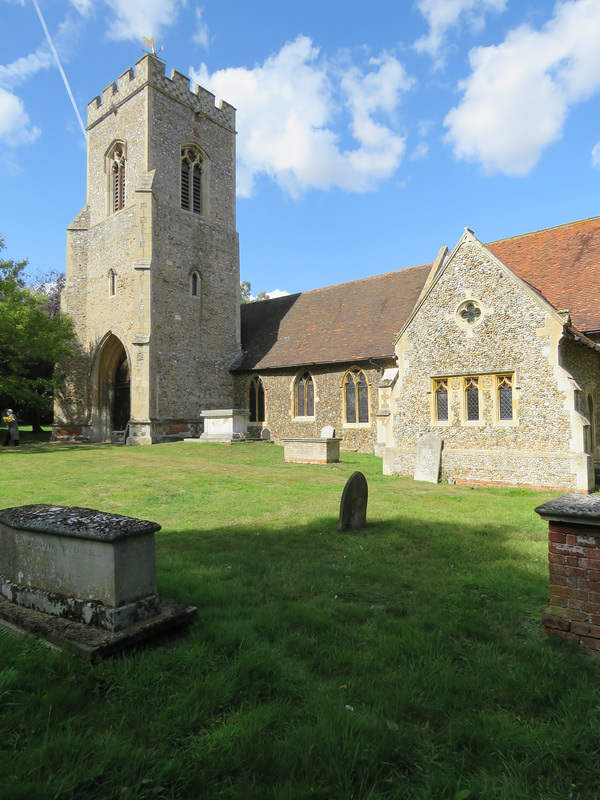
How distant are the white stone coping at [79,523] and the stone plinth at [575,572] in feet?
9.58

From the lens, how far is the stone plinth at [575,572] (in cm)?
333

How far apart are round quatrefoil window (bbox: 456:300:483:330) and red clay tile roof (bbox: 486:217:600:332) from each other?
2404 mm

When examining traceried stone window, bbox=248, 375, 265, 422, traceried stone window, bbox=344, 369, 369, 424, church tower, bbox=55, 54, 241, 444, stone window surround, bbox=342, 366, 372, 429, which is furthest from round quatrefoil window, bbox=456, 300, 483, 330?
church tower, bbox=55, 54, 241, 444

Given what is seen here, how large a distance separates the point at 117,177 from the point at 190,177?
374 centimetres

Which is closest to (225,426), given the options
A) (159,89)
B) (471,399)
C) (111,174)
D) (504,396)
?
(471,399)

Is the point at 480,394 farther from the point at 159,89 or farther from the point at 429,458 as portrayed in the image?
the point at 159,89

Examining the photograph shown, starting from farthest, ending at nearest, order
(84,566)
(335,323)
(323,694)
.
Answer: (335,323) → (84,566) → (323,694)

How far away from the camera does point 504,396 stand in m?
11.8

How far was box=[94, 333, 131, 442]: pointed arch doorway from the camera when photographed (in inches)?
939

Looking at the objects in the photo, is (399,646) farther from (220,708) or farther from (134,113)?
(134,113)

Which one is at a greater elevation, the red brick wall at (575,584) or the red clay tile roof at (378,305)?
the red clay tile roof at (378,305)

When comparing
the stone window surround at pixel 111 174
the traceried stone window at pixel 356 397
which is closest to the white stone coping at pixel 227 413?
the traceried stone window at pixel 356 397

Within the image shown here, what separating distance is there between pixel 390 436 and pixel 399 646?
10.4 m

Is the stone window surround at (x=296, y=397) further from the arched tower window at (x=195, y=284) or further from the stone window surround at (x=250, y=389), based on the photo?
the arched tower window at (x=195, y=284)
